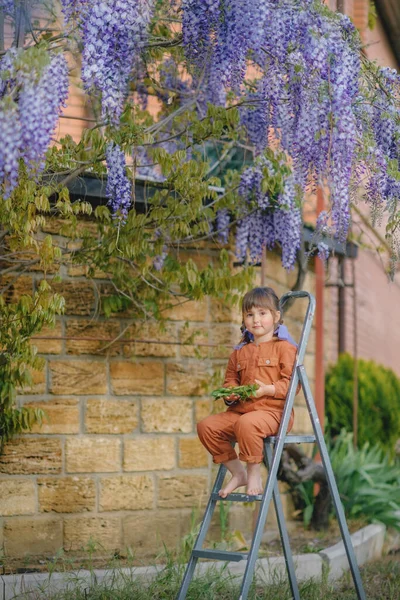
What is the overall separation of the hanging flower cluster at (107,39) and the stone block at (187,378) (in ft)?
6.71

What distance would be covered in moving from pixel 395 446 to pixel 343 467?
1860 millimetres

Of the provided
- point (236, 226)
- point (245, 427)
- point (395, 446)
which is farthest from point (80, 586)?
point (395, 446)

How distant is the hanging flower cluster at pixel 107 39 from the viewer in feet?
13.0

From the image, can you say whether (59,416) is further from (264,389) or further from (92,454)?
(264,389)

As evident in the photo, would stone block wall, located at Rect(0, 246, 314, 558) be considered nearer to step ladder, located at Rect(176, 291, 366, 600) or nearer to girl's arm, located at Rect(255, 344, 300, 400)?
step ladder, located at Rect(176, 291, 366, 600)

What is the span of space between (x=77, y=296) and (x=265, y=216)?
1.23 metres

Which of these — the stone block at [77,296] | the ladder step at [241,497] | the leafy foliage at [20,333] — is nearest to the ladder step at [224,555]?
the ladder step at [241,497]

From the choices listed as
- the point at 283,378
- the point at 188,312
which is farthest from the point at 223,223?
the point at 283,378

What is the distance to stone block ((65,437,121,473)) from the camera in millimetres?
5301

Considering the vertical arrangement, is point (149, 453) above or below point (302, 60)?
below

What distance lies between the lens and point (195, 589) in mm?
4387

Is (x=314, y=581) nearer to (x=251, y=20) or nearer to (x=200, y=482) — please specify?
(x=200, y=482)

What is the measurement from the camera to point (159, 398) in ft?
18.5

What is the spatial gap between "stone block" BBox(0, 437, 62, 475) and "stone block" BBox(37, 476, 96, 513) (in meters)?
0.07
